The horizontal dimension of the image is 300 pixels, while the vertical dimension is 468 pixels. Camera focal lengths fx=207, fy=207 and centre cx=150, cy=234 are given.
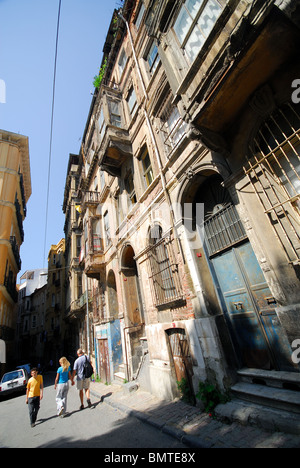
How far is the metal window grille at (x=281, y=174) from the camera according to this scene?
135 inches

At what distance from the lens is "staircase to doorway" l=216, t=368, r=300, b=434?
3200mm

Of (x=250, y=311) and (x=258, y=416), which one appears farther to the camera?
(x=250, y=311)

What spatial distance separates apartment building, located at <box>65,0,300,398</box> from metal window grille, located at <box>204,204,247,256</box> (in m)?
0.04

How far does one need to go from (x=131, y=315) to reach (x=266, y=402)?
21.1 ft

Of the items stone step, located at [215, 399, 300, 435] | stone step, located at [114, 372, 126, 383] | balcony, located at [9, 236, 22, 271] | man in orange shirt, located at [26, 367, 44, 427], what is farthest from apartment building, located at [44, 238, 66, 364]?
stone step, located at [215, 399, 300, 435]

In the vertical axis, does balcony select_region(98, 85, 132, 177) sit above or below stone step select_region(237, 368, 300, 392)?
above

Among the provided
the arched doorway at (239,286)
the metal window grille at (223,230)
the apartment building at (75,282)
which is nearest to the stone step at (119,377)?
the arched doorway at (239,286)

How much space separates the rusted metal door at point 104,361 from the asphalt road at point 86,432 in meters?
3.79

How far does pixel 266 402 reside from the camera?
12.1 feet

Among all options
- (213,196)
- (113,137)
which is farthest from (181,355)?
(113,137)

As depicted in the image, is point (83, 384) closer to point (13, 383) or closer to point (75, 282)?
point (13, 383)

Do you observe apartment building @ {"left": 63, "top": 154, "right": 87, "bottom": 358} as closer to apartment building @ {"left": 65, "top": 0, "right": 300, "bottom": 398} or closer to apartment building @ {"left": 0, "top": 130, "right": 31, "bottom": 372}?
apartment building @ {"left": 0, "top": 130, "right": 31, "bottom": 372}

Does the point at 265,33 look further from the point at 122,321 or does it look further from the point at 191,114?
the point at 122,321

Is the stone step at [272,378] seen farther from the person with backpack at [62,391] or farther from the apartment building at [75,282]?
the apartment building at [75,282]
